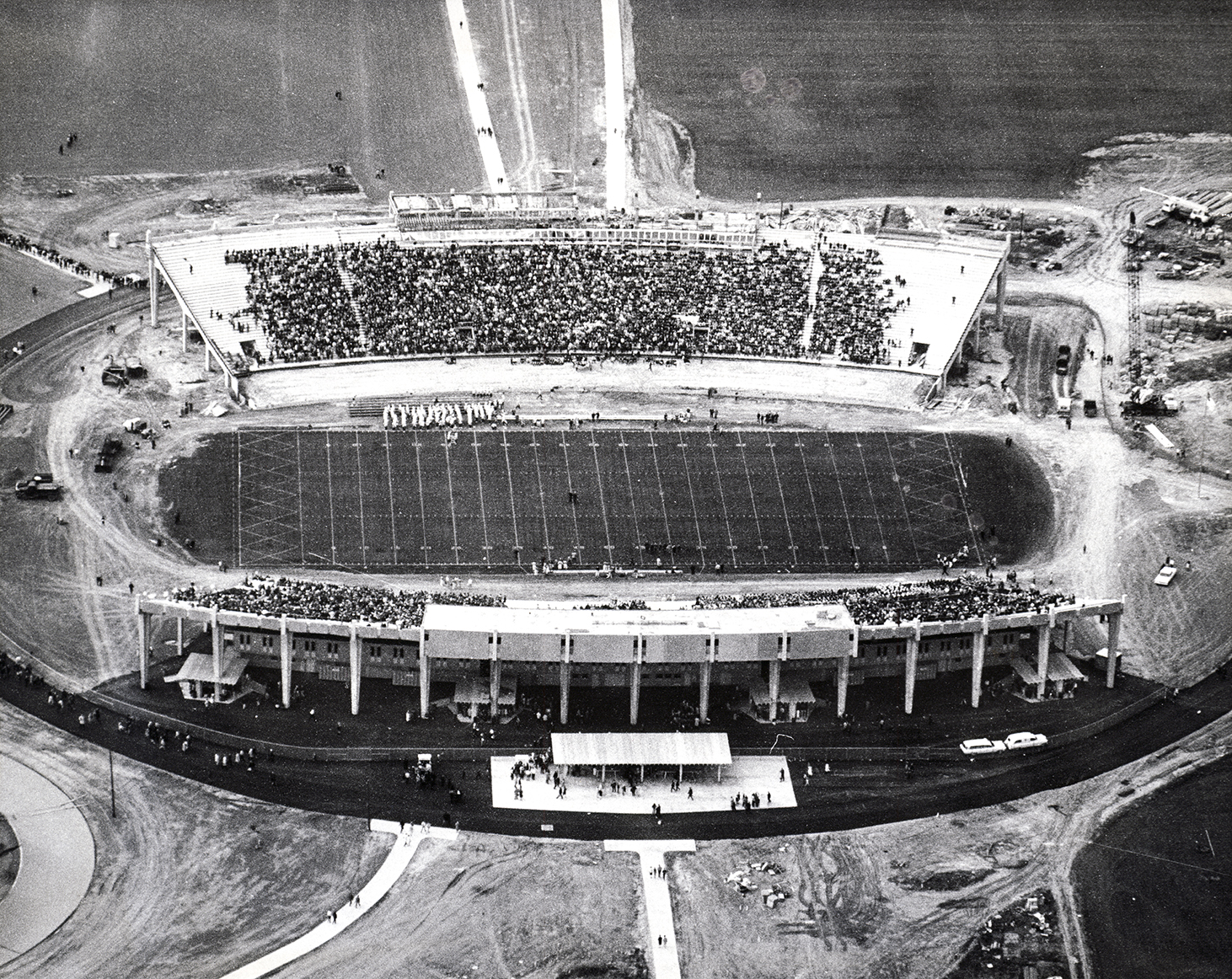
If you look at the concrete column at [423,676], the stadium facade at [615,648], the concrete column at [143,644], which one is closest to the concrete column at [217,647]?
the stadium facade at [615,648]

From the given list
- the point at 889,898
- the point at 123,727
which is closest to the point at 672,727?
the point at 889,898

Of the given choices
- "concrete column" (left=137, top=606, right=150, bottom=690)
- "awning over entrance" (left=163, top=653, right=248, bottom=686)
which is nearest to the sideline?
"concrete column" (left=137, top=606, right=150, bottom=690)

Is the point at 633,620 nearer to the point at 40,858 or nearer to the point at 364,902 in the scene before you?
the point at 364,902

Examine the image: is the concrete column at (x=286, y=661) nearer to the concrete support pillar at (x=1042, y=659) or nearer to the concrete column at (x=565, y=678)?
the concrete column at (x=565, y=678)

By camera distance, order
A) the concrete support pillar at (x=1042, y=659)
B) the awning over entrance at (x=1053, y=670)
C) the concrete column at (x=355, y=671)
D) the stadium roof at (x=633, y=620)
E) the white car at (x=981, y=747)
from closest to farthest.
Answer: the stadium roof at (x=633, y=620)
the white car at (x=981, y=747)
the concrete column at (x=355, y=671)
the concrete support pillar at (x=1042, y=659)
the awning over entrance at (x=1053, y=670)

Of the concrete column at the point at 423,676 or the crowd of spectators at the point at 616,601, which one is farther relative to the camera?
the crowd of spectators at the point at 616,601

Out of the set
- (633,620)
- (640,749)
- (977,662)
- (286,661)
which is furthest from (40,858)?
(977,662)
